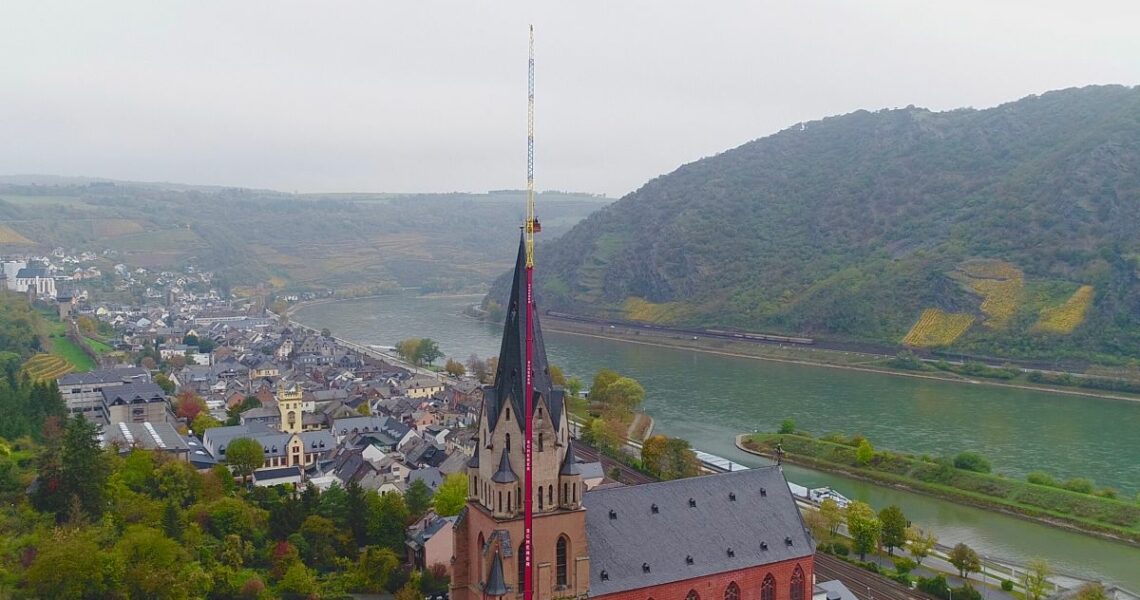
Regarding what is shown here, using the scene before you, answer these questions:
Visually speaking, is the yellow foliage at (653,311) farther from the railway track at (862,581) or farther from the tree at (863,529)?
the railway track at (862,581)

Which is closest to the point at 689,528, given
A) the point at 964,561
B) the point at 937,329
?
the point at 964,561

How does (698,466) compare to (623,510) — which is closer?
(623,510)

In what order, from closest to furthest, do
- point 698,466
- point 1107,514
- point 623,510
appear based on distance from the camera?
1. point 623,510
2. point 1107,514
3. point 698,466

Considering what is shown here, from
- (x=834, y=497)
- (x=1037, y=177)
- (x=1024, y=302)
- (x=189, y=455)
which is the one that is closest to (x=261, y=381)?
(x=189, y=455)

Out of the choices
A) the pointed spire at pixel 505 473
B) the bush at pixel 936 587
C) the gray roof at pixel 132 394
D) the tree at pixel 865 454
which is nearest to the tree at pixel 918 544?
the bush at pixel 936 587

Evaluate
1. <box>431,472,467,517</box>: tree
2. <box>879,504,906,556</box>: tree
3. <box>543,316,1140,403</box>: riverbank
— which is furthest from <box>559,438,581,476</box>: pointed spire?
<box>543,316,1140,403</box>: riverbank

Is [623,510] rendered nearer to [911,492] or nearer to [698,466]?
[698,466]
